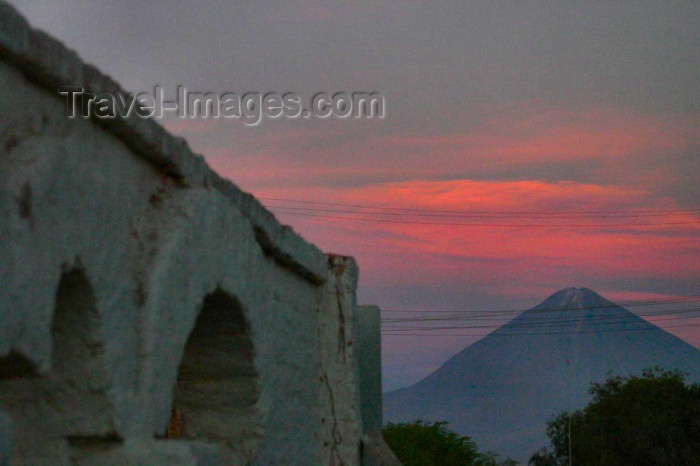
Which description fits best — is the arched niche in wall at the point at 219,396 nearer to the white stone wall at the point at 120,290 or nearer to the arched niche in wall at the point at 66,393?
the white stone wall at the point at 120,290

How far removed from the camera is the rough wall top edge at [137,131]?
284 cm

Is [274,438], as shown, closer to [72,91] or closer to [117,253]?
[117,253]

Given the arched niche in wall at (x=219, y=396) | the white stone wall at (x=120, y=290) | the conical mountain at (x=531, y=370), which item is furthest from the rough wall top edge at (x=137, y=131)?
the conical mountain at (x=531, y=370)

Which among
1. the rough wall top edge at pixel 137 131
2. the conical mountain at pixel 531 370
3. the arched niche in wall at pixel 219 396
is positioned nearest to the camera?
the rough wall top edge at pixel 137 131

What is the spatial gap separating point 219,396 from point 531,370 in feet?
467

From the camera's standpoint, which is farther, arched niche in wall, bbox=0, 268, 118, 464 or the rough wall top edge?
arched niche in wall, bbox=0, 268, 118, 464

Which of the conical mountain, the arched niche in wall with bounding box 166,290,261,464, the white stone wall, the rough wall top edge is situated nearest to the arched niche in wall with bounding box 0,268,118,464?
the white stone wall

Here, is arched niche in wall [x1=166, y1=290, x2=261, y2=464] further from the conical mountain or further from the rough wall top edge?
the conical mountain

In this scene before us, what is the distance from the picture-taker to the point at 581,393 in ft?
482

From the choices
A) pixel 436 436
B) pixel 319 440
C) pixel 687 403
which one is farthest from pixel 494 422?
pixel 319 440

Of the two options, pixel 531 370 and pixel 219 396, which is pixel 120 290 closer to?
pixel 219 396

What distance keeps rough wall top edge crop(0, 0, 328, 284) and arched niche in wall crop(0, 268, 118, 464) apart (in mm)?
683

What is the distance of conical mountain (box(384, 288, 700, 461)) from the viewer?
440 feet

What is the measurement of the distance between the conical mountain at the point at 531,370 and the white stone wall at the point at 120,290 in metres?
122
